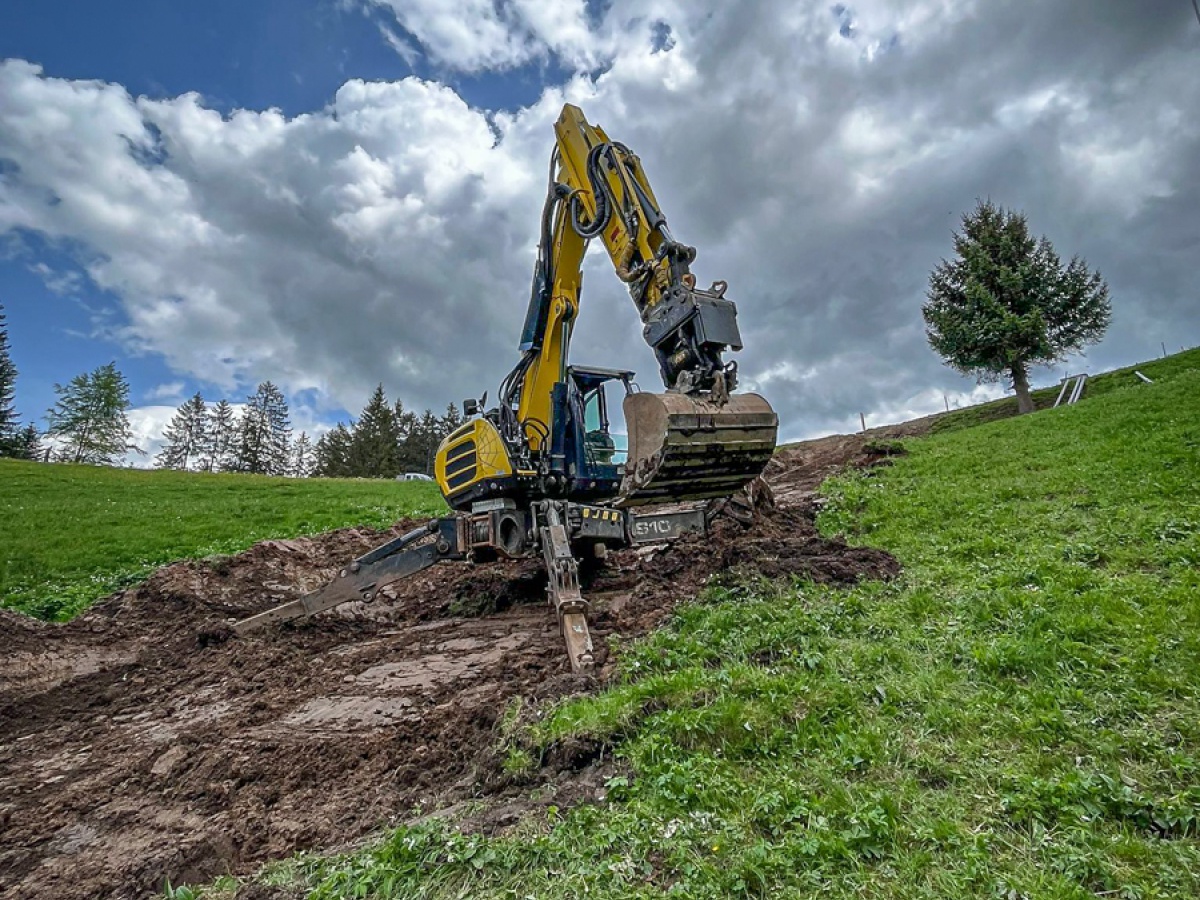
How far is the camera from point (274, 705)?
5.35 m

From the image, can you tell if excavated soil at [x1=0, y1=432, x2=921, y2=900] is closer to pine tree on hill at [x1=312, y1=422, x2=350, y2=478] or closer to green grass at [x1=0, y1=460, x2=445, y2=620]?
green grass at [x1=0, y1=460, x2=445, y2=620]

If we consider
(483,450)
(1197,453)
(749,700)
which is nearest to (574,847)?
(749,700)

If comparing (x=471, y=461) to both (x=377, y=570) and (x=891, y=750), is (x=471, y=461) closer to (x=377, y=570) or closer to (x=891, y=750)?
(x=377, y=570)

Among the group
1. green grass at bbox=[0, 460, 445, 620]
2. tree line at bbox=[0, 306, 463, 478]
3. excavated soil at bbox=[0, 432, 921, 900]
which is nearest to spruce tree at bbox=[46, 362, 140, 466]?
tree line at bbox=[0, 306, 463, 478]

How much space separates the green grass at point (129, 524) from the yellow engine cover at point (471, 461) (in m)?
6.08

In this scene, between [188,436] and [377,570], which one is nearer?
[377,570]

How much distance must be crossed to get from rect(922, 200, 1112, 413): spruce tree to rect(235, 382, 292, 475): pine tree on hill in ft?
212

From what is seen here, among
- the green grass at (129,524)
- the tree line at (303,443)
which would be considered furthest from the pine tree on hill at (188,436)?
the green grass at (129,524)

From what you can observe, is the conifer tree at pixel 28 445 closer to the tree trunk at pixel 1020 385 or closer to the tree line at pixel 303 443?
the tree line at pixel 303 443

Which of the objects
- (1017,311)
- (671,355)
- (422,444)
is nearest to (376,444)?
(422,444)

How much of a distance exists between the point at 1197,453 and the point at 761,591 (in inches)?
268

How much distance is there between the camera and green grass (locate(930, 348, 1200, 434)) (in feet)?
73.0

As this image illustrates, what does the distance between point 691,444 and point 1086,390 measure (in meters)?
25.9

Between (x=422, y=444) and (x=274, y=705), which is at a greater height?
(x=422, y=444)
